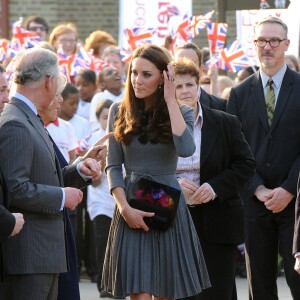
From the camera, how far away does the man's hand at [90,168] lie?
241 inches

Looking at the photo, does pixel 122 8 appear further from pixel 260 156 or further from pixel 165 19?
pixel 260 156

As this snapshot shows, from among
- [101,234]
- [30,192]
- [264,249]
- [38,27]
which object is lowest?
[101,234]

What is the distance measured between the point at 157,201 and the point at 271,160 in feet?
4.56

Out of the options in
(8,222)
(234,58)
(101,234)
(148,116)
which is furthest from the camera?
(234,58)

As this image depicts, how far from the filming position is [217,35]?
12000 millimetres

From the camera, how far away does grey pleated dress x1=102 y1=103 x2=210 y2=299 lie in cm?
658

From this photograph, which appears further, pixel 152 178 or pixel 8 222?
pixel 152 178

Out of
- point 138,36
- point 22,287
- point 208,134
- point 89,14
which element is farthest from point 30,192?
point 89,14

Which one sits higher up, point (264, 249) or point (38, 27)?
point (38, 27)

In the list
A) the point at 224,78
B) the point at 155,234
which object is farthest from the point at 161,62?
the point at 224,78

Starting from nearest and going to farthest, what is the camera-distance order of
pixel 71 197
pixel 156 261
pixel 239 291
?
pixel 71 197 < pixel 156 261 < pixel 239 291

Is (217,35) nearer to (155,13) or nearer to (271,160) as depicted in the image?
(155,13)

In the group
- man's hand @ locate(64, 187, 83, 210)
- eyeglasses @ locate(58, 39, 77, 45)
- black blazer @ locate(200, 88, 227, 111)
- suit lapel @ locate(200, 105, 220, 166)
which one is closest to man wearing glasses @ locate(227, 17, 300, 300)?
black blazer @ locate(200, 88, 227, 111)

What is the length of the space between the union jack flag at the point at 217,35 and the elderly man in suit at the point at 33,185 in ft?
20.3
